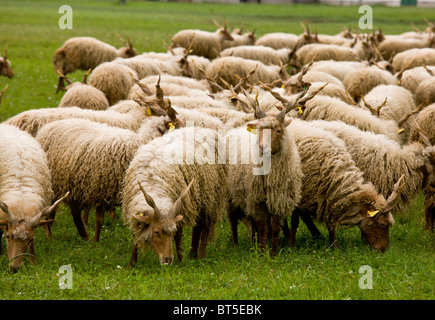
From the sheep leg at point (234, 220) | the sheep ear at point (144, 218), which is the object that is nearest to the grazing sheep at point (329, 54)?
the sheep leg at point (234, 220)

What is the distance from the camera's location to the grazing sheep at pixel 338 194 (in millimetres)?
7020

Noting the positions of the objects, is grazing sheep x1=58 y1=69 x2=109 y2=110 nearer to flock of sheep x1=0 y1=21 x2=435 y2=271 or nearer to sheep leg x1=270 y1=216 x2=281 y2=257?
flock of sheep x1=0 y1=21 x2=435 y2=271

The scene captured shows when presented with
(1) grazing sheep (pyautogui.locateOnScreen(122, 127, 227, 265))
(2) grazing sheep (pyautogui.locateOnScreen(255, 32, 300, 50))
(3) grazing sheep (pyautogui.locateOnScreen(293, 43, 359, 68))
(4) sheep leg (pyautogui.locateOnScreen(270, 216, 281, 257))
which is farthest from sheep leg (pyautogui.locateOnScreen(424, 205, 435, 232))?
(2) grazing sheep (pyautogui.locateOnScreen(255, 32, 300, 50))

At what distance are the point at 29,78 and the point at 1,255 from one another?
11239 millimetres

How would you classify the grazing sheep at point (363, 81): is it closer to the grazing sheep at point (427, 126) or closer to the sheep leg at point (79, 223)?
the grazing sheep at point (427, 126)

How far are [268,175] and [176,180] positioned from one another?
3.55 ft

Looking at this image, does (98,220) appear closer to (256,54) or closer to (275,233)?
(275,233)

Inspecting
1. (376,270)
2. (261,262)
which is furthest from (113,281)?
(376,270)

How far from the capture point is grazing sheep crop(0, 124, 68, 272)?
6113 mm

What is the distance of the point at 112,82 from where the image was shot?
11.7 metres

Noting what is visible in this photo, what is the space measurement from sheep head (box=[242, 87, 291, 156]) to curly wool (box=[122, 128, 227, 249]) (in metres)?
0.65

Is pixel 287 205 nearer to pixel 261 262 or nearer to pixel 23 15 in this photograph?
pixel 261 262

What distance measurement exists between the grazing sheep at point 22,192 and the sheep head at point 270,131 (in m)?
2.22
